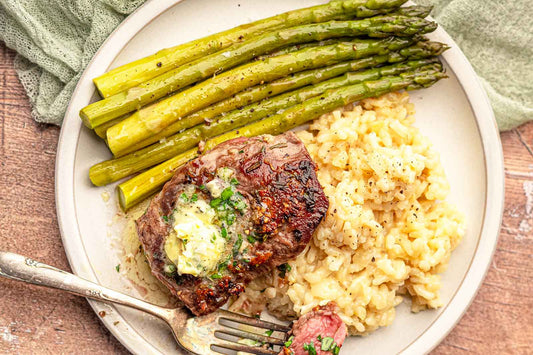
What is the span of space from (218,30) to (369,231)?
2815 mm

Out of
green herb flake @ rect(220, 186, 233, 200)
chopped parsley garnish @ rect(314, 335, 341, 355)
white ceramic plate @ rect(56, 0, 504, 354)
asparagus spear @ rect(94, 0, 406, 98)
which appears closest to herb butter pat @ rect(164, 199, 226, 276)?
green herb flake @ rect(220, 186, 233, 200)

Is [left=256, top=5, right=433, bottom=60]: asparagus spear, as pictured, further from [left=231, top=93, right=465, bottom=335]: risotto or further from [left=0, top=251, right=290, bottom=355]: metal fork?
[left=0, top=251, right=290, bottom=355]: metal fork

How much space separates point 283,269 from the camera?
203 inches

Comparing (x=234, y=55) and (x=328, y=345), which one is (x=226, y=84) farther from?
(x=328, y=345)

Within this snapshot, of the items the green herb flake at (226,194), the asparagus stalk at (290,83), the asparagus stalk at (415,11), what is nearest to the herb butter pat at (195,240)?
the green herb flake at (226,194)

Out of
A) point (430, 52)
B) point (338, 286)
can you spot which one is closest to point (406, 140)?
point (430, 52)

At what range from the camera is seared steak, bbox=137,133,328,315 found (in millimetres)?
4613

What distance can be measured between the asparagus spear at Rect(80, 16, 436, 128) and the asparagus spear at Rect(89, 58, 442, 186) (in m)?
0.47

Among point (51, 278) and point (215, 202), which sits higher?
point (215, 202)

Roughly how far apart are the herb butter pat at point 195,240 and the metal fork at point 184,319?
0.78m

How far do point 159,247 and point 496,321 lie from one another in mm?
4166

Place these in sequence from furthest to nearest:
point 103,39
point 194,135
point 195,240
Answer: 1. point 103,39
2. point 194,135
3. point 195,240

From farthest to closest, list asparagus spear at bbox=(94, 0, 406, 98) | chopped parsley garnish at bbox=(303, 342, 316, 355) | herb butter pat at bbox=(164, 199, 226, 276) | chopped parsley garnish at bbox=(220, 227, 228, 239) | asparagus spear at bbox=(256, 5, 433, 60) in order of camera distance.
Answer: asparagus spear at bbox=(256, 5, 433, 60)
asparagus spear at bbox=(94, 0, 406, 98)
chopped parsley garnish at bbox=(303, 342, 316, 355)
chopped parsley garnish at bbox=(220, 227, 228, 239)
herb butter pat at bbox=(164, 199, 226, 276)

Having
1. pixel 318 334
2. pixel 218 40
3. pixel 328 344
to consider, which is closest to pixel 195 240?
pixel 318 334
